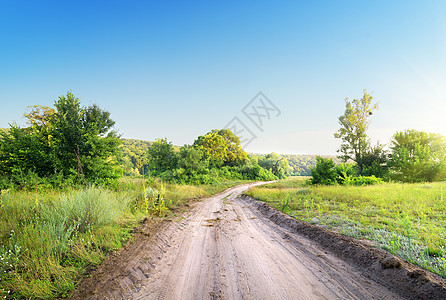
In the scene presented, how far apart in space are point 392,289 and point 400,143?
1135 inches

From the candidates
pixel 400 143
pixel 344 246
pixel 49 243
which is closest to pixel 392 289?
pixel 344 246

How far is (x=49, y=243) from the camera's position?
3385 mm

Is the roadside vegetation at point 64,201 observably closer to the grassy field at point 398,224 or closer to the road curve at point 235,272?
the road curve at point 235,272

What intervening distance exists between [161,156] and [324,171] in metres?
25.4

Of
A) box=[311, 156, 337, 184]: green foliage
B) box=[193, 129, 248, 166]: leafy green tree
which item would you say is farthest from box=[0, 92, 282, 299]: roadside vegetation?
box=[193, 129, 248, 166]: leafy green tree

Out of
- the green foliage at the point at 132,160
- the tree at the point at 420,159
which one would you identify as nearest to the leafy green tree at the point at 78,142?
the green foliage at the point at 132,160

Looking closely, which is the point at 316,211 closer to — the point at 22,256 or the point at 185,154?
the point at 22,256

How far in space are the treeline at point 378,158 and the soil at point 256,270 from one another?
1483cm

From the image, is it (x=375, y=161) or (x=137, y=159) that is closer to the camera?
(x=375, y=161)

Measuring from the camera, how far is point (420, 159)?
18922 mm

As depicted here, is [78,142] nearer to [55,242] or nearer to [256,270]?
[55,242]

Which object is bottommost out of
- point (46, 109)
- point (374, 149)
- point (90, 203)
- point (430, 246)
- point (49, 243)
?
point (430, 246)

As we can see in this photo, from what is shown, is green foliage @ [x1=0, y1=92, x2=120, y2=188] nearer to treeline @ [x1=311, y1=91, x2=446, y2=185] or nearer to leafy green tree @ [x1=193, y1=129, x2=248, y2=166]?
treeline @ [x1=311, y1=91, x2=446, y2=185]

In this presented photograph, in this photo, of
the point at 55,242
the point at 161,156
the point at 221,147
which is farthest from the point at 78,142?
the point at 221,147
